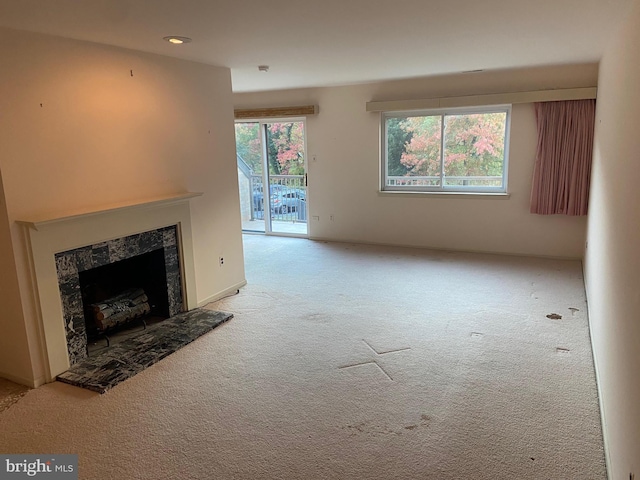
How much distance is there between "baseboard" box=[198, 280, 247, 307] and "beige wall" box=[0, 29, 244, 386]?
0.10 ft

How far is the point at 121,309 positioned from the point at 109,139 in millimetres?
1322

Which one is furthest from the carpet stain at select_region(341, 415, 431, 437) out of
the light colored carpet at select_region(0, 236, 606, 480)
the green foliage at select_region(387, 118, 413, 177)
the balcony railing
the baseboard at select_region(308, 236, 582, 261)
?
the green foliage at select_region(387, 118, 413, 177)

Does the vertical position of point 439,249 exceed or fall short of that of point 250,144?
it falls short

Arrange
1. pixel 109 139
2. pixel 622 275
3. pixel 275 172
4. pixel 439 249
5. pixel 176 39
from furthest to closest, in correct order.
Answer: pixel 275 172 < pixel 439 249 < pixel 109 139 < pixel 176 39 < pixel 622 275

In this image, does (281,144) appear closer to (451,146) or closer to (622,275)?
(451,146)

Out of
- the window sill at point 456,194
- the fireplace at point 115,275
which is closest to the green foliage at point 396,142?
the window sill at point 456,194

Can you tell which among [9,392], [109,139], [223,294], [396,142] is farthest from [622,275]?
[396,142]

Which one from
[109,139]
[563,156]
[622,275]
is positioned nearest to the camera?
[622,275]

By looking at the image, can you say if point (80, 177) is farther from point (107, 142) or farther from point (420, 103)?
point (420, 103)

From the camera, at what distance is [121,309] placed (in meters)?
3.57

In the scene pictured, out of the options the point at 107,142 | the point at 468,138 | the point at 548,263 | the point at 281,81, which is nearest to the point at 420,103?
the point at 468,138

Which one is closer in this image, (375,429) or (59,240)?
(375,429)

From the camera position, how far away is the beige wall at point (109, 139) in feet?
9.00

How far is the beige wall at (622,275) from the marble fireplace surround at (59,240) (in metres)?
3.06
